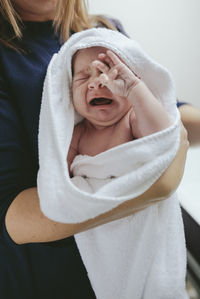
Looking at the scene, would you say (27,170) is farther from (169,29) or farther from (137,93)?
(169,29)

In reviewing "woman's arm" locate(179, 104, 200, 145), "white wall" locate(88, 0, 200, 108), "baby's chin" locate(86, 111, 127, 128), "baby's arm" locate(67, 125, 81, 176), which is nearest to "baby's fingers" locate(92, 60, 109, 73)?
"baby's chin" locate(86, 111, 127, 128)

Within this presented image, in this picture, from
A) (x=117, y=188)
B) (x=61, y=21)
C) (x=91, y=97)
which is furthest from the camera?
(x=61, y=21)

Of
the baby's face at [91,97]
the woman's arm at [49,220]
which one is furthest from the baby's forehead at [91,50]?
the woman's arm at [49,220]

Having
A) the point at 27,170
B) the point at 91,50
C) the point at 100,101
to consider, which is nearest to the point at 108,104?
the point at 100,101

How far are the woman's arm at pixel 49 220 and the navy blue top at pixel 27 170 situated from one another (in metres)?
0.03

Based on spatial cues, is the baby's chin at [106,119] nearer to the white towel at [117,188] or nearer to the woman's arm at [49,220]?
the white towel at [117,188]

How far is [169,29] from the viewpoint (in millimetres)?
1234

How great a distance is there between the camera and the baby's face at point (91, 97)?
57 centimetres

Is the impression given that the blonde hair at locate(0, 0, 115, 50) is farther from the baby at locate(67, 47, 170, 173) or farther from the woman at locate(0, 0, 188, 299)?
the baby at locate(67, 47, 170, 173)

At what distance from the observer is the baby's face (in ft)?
1.88

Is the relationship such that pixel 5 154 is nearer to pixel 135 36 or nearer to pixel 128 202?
pixel 128 202

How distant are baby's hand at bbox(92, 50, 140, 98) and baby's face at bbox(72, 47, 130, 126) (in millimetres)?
46

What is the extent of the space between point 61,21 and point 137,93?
0.41 meters

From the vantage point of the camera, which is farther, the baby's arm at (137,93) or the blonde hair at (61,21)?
the blonde hair at (61,21)
